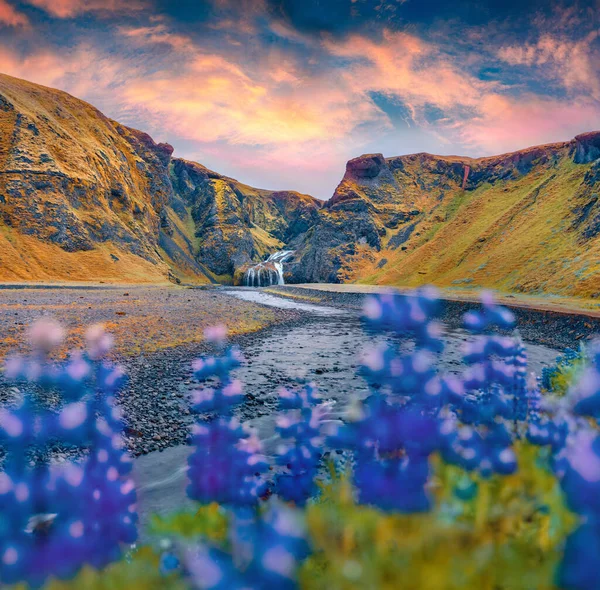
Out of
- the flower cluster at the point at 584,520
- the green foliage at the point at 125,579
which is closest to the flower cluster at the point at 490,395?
the flower cluster at the point at 584,520

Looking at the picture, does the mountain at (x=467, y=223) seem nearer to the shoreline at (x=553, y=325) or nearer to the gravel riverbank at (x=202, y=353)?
the shoreline at (x=553, y=325)

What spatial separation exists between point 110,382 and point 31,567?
73.5 inches

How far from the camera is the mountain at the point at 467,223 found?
5038 centimetres

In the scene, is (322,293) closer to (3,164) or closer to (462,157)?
(3,164)

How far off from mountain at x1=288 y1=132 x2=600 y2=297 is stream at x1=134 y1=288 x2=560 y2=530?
26.8 meters

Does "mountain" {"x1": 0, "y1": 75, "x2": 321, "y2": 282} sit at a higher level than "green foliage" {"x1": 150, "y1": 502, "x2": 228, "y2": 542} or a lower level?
higher

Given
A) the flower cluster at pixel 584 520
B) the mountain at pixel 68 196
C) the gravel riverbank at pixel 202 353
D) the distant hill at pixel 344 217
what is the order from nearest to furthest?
the flower cluster at pixel 584 520
the gravel riverbank at pixel 202 353
the distant hill at pixel 344 217
the mountain at pixel 68 196

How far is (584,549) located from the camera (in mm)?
1168

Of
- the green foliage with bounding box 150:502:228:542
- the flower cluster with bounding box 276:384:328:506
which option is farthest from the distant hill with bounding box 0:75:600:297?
the green foliage with bounding box 150:502:228:542

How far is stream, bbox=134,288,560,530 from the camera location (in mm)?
6094

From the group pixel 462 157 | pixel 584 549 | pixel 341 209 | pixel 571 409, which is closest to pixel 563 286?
pixel 571 409

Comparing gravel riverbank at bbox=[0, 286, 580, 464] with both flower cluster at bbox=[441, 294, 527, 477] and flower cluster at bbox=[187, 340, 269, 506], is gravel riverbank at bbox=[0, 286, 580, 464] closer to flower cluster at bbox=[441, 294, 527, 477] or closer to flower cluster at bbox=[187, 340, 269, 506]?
flower cluster at bbox=[441, 294, 527, 477]

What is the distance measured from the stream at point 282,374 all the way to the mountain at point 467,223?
87.9 feet

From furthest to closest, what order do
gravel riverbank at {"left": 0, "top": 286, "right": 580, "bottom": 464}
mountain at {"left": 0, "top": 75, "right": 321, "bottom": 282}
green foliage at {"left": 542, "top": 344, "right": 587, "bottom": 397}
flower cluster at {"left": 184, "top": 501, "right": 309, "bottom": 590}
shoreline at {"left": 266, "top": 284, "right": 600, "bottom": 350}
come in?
1. mountain at {"left": 0, "top": 75, "right": 321, "bottom": 282}
2. shoreline at {"left": 266, "top": 284, "right": 600, "bottom": 350}
3. gravel riverbank at {"left": 0, "top": 286, "right": 580, "bottom": 464}
4. green foliage at {"left": 542, "top": 344, "right": 587, "bottom": 397}
5. flower cluster at {"left": 184, "top": 501, "right": 309, "bottom": 590}
